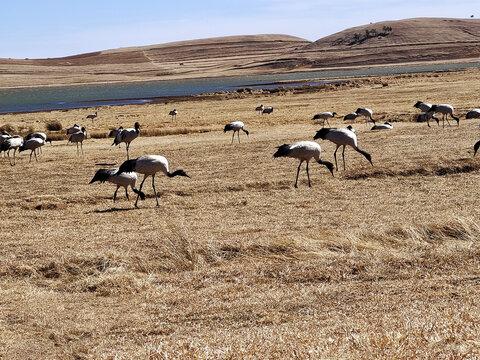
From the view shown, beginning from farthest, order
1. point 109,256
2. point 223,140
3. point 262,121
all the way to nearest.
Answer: point 262,121, point 223,140, point 109,256

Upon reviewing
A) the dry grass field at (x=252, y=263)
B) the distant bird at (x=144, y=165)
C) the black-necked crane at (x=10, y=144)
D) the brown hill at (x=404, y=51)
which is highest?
the brown hill at (x=404, y=51)

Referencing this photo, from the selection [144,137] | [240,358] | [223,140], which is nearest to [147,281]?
[240,358]

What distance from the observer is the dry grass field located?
744cm

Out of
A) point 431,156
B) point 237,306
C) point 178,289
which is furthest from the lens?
point 431,156

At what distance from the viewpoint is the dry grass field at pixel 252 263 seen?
7.44m

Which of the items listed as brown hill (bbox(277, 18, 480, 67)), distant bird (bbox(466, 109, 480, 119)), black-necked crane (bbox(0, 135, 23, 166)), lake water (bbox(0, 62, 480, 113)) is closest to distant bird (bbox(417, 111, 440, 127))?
distant bird (bbox(466, 109, 480, 119))

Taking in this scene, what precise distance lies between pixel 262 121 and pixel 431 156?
21622 millimetres

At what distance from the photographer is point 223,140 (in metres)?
32.4

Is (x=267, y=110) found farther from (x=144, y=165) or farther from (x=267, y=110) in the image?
(x=144, y=165)

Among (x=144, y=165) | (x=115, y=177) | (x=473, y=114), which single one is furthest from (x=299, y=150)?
(x=473, y=114)

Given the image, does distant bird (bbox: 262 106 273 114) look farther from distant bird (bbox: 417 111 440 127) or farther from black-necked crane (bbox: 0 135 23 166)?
black-necked crane (bbox: 0 135 23 166)

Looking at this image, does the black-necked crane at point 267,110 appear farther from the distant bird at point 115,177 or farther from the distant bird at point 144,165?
the distant bird at point 144,165

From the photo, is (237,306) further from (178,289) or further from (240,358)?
(240,358)

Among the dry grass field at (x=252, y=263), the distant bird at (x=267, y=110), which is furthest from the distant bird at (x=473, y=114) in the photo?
the distant bird at (x=267, y=110)
